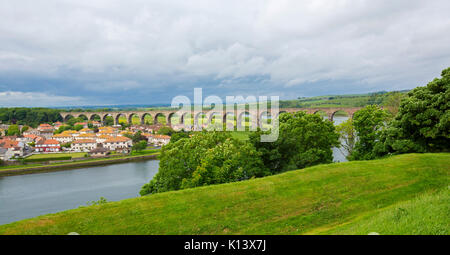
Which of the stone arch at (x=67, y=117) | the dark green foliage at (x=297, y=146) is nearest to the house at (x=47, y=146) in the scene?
the dark green foliage at (x=297, y=146)

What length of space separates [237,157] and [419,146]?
894 centimetres

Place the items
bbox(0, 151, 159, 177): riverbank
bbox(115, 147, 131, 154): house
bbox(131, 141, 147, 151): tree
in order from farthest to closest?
bbox(131, 141, 147, 151): tree, bbox(115, 147, 131, 154): house, bbox(0, 151, 159, 177): riverbank

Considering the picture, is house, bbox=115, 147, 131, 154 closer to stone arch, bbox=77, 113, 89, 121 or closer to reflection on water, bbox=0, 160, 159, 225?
reflection on water, bbox=0, 160, 159, 225

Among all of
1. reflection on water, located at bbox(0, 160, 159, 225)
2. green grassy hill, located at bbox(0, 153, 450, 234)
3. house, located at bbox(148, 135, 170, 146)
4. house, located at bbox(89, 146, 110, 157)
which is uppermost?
green grassy hill, located at bbox(0, 153, 450, 234)

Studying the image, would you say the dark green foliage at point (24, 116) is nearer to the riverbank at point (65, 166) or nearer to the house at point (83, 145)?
the house at point (83, 145)

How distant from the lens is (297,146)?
54.8 feet

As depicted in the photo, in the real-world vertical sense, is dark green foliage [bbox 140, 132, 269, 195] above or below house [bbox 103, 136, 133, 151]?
above

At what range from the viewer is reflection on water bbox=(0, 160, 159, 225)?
22.8m

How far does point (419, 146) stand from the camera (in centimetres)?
1305

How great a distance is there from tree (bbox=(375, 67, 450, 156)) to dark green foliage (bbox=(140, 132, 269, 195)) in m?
7.01

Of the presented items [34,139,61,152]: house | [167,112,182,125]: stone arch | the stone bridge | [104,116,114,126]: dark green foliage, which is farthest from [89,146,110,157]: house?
[104,116,114,126]: dark green foliage

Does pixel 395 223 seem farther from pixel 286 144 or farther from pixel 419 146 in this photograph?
pixel 286 144

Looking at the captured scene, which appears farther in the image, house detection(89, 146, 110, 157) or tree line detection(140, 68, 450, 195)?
house detection(89, 146, 110, 157)
